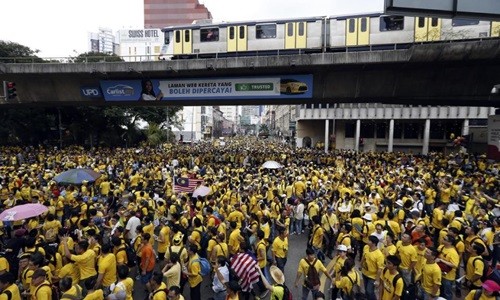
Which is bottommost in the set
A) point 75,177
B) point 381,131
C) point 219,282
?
point 219,282

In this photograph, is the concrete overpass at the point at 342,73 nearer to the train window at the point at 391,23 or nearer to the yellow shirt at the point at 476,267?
the train window at the point at 391,23

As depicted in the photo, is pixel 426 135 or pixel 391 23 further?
pixel 426 135

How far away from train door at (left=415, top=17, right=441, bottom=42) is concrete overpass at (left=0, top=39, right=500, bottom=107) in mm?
3849

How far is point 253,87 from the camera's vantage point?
2025 cm

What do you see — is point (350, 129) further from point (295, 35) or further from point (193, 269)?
point (193, 269)

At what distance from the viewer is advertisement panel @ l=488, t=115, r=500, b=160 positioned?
19106mm

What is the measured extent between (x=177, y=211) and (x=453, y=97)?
17.3m

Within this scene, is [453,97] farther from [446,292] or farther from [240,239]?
[240,239]

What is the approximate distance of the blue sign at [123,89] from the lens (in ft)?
70.9

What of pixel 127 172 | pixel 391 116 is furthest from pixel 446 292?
pixel 391 116

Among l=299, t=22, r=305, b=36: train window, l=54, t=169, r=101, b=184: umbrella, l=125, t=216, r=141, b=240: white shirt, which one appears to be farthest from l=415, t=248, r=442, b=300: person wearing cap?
l=299, t=22, r=305, b=36: train window

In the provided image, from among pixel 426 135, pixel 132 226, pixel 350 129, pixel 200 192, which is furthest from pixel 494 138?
pixel 350 129

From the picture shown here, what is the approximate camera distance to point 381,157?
23.6 meters

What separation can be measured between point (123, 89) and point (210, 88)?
6.04 metres
